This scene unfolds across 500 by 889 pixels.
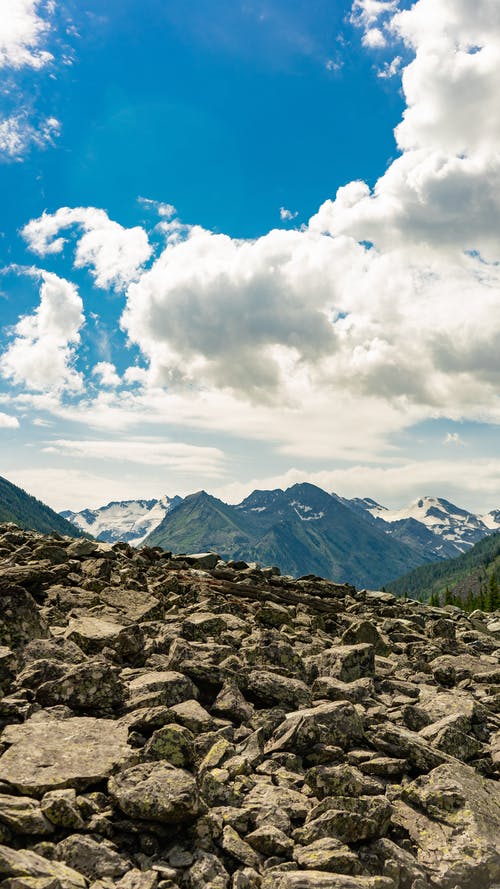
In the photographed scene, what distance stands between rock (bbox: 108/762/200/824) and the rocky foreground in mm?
32

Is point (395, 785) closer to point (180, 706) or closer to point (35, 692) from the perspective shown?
point (180, 706)

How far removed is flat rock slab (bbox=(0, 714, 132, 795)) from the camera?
904 centimetres

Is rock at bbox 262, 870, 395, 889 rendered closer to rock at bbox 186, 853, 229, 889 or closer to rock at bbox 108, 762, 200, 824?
rock at bbox 186, 853, 229, 889

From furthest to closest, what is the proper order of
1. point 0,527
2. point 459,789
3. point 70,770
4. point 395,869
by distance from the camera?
point 0,527 → point 459,789 → point 70,770 → point 395,869

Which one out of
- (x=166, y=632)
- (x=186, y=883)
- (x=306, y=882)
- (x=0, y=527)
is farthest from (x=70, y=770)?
(x=0, y=527)

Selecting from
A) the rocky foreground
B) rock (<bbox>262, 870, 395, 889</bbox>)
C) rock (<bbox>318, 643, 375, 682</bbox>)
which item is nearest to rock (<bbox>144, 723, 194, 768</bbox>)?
the rocky foreground

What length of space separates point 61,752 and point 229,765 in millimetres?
3202

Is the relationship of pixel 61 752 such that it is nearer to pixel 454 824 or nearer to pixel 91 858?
pixel 91 858

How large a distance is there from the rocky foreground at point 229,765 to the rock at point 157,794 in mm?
32

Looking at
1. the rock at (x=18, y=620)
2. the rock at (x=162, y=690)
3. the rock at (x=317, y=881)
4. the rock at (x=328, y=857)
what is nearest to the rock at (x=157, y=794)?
the rock at (x=317, y=881)

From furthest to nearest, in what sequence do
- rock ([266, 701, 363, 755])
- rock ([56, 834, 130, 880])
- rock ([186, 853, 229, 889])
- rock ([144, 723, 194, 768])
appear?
rock ([266, 701, 363, 755])
rock ([144, 723, 194, 768])
rock ([186, 853, 229, 889])
rock ([56, 834, 130, 880])

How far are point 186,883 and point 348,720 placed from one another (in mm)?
5312

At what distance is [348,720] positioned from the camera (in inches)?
482

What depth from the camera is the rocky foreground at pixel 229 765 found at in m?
8.23
